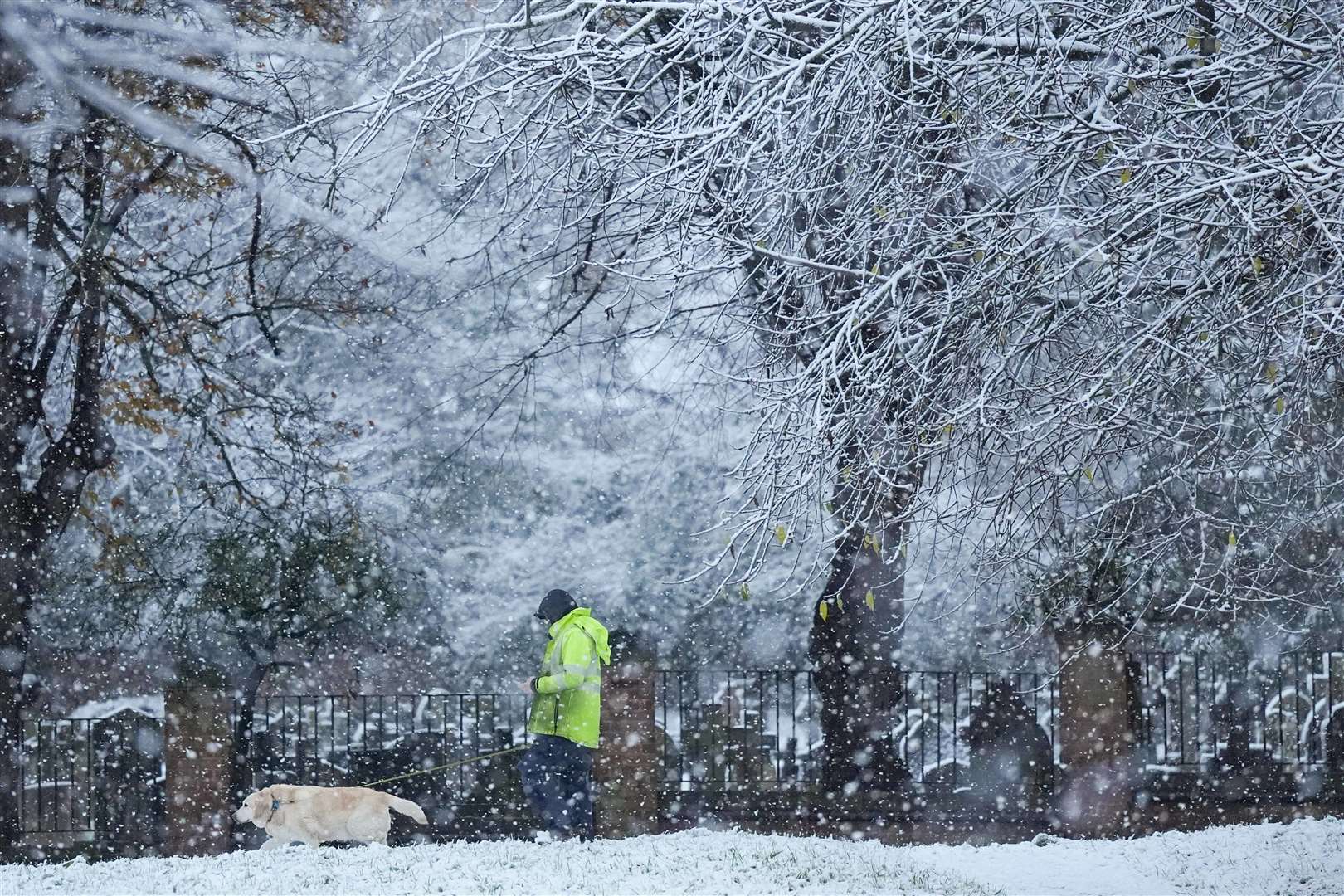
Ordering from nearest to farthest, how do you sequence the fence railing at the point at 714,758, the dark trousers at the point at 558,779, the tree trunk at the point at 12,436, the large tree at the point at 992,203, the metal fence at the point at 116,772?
the large tree at the point at 992,203 < the dark trousers at the point at 558,779 < the tree trunk at the point at 12,436 < the fence railing at the point at 714,758 < the metal fence at the point at 116,772

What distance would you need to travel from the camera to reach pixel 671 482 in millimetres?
21750

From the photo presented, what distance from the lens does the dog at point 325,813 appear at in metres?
9.59

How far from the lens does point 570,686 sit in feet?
29.2

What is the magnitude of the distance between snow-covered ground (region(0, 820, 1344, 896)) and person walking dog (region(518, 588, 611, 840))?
42 cm

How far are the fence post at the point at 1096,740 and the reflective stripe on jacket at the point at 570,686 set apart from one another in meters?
3.85

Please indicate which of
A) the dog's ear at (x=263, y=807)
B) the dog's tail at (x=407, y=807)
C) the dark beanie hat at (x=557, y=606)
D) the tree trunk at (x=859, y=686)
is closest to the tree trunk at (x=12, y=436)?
the dog's ear at (x=263, y=807)

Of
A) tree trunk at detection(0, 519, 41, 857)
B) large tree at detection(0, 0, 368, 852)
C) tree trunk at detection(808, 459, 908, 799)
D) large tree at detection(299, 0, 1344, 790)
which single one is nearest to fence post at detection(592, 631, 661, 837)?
tree trunk at detection(808, 459, 908, 799)

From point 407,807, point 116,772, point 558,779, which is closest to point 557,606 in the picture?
point 558,779

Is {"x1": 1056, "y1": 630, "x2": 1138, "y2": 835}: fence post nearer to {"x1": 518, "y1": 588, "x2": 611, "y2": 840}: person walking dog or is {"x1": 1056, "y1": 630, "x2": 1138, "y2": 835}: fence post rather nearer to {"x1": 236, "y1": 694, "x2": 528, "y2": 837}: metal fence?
{"x1": 518, "y1": 588, "x2": 611, "y2": 840}: person walking dog

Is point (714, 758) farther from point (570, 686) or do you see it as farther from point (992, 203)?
point (992, 203)

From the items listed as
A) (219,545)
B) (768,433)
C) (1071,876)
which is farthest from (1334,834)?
(219,545)

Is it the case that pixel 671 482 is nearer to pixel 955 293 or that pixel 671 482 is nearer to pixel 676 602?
pixel 676 602

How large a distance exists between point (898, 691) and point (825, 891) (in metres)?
4.73

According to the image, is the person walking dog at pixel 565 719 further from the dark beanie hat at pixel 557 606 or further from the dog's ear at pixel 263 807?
the dog's ear at pixel 263 807
